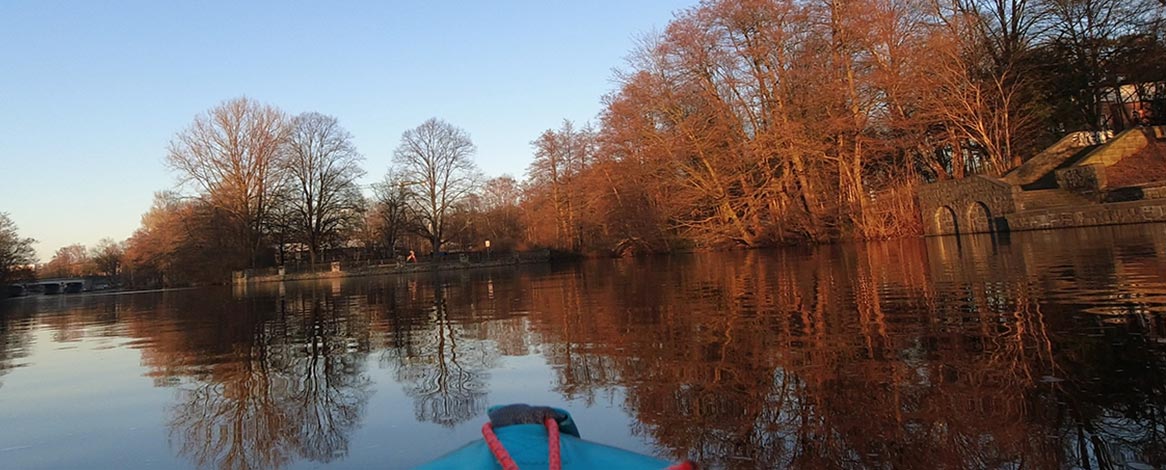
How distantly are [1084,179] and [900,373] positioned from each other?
2601 cm

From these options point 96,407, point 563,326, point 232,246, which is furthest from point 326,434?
point 232,246

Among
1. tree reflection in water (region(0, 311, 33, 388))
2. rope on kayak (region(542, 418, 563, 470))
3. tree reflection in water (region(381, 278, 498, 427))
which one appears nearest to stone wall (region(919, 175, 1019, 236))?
tree reflection in water (region(381, 278, 498, 427))

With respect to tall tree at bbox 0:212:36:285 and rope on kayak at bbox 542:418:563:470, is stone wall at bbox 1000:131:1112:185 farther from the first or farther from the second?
tall tree at bbox 0:212:36:285

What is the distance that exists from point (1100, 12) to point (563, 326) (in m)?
41.9

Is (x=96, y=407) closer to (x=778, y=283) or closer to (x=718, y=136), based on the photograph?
(x=778, y=283)

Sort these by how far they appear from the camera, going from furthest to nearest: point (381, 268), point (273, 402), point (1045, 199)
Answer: point (381, 268) < point (1045, 199) < point (273, 402)

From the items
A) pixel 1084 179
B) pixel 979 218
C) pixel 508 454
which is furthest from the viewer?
Result: pixel 979 218

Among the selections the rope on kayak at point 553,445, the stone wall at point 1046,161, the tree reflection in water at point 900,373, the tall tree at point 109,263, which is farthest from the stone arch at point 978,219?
the tall tree at point 109,263

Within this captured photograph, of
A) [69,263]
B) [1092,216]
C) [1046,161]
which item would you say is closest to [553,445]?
[1092,216]

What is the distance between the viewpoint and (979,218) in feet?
87.0

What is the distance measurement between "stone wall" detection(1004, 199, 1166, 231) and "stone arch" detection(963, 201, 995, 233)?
1.33 metres

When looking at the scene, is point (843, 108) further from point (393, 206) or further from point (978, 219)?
point (393, 206)

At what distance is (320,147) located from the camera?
53.4 m

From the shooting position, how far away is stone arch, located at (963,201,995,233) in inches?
1027
